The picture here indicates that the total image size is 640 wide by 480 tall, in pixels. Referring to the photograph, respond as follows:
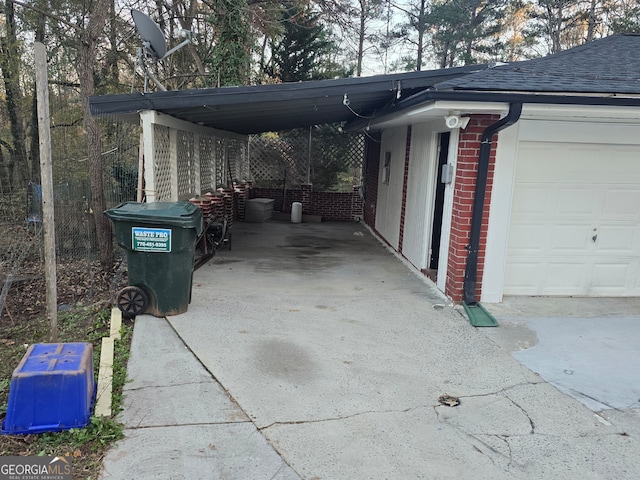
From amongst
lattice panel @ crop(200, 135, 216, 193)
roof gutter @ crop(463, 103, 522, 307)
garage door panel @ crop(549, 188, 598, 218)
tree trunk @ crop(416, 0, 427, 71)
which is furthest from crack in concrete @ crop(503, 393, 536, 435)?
tree trunk @ crop(416, 0, 427, 71)

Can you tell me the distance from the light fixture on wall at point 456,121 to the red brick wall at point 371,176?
19.6ft

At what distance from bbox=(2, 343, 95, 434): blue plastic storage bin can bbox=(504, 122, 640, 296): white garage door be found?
4.78 metres

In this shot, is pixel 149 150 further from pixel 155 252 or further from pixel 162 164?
pixel 155 252

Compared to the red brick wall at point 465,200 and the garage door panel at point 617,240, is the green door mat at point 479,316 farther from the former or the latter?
the garage door panel at point 617,240

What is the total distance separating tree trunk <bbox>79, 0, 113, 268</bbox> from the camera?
7.03m

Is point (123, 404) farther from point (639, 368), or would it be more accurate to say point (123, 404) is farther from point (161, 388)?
point (639, 368)

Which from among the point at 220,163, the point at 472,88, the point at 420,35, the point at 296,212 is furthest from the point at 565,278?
the point at 420,35

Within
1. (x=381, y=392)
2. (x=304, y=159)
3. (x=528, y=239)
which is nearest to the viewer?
(x=381, y=392)

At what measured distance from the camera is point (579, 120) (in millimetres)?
5586

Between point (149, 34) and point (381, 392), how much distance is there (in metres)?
4.96

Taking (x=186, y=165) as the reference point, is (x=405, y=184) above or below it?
below

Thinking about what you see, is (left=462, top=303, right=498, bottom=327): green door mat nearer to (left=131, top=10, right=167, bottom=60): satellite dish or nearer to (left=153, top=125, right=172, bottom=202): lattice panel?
(left=153, top=125, right=172, bottom=202): lattice panel

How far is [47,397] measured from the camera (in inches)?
114

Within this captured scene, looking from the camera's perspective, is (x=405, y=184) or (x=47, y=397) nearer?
(x=47, y=397)
